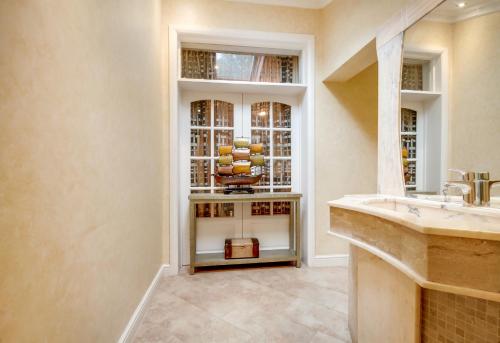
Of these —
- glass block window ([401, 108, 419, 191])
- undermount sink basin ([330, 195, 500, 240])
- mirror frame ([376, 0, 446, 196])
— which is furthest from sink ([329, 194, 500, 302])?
mirror frame ([376, 0, 446, 196])

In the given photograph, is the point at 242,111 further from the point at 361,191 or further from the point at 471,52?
the point at 471,52

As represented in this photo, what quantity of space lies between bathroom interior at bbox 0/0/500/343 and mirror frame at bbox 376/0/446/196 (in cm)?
1

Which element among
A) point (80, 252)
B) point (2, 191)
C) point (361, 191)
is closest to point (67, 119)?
point (2, 191)

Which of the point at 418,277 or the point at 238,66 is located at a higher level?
the point at 238,66

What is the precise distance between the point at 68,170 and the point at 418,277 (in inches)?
49.6

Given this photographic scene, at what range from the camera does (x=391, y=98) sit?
5.57ft

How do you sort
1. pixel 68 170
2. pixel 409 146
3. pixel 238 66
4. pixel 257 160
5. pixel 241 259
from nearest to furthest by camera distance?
pixel 68 170
pixel 409 146
pixel 241 259
pixel 257 160
pixel 238 66

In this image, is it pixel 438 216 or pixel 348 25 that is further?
pixel 348 25

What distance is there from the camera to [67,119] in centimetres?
94

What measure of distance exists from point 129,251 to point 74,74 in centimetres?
108

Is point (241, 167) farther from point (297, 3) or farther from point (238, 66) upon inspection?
point (297, 3)

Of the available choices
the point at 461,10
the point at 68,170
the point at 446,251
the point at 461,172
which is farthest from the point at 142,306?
the point at 461,10

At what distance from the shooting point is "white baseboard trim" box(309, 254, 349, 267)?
2812 millimetres

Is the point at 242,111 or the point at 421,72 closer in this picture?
the point at 421,72
